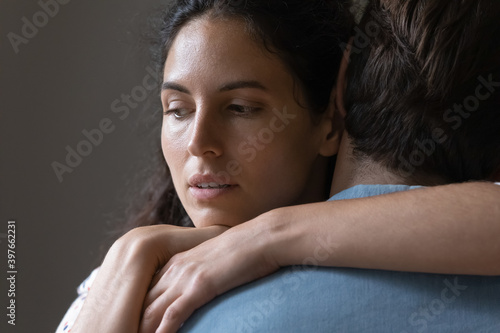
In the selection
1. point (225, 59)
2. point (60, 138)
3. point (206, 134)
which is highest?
point (225, 59)

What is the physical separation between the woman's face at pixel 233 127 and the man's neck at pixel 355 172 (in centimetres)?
9

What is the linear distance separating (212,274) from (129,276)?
14 centimetres

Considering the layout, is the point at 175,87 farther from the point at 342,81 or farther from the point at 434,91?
the point at 434,91

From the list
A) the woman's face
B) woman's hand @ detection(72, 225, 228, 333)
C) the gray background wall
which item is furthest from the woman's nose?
the gray background wall

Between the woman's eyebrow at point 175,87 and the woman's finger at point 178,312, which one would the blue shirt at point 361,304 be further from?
the woman's eyebrow at point 175,87

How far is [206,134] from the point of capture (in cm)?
106

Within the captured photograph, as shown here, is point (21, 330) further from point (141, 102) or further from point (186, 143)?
point (186, 143)

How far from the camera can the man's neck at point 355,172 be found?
3.20 feet

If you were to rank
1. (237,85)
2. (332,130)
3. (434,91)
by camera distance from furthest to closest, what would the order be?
Result: (332,130), (237,85), (434,91)

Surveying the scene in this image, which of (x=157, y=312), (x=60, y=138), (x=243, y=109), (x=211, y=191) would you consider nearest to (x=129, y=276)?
(x=157, y=312)

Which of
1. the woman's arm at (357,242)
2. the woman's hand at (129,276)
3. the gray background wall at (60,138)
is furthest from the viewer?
the gray background wall at (60,138)

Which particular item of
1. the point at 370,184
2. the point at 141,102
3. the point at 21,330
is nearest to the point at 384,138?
the point at 370,184

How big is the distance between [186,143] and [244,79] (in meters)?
0.16

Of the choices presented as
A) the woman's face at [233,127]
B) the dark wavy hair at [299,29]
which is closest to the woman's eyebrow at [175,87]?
the woman's face at [233,127]
